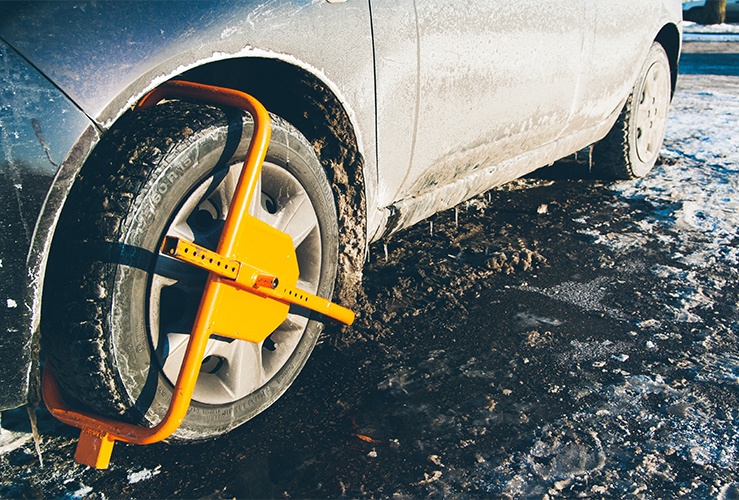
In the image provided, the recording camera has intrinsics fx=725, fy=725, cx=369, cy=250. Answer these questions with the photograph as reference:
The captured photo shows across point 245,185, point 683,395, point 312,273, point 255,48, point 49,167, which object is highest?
point 255,48

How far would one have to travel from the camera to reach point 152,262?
180 cm

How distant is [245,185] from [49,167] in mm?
468

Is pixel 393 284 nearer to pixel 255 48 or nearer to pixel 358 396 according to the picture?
pixel 358 396

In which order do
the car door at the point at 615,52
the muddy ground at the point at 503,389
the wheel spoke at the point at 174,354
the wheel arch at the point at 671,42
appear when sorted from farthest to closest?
the wheel arch at the point at 671,42, the car door at the point at 615,52, the muddy ground at the point at 503,389, the wheel spoke at the point at 174,354

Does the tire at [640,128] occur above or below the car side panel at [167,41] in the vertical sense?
below

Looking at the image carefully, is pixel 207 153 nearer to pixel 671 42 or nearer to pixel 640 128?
pixel 640 128

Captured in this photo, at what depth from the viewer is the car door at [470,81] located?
7.92 ft

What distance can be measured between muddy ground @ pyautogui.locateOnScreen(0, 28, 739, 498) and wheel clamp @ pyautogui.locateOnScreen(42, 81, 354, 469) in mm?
245

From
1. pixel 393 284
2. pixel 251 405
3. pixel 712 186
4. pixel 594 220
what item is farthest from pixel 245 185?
pixel 712 186

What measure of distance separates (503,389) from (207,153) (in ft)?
4.06

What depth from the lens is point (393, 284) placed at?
3.19 meters

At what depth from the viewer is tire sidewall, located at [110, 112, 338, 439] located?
1.75 meters

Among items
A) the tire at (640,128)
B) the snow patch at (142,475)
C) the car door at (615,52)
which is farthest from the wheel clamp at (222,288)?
the tire at (640,128)

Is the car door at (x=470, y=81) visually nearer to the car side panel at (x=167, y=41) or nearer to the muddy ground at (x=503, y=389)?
the car side panel at (x=167, y=41)
